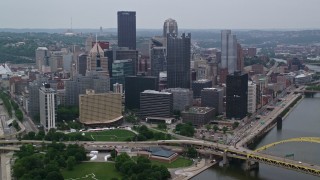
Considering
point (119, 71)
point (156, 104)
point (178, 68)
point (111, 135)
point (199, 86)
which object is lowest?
point (111, 135)

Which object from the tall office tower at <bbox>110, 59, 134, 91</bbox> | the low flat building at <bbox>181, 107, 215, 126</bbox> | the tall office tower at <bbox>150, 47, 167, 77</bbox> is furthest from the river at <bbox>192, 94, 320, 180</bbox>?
the tall office tower at <bbox>110, 59, 134, 91</bbox>

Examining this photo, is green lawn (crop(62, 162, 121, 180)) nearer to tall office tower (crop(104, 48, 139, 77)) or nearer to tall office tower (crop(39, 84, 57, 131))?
tall office tower (crop(39, 84, 57, 131))

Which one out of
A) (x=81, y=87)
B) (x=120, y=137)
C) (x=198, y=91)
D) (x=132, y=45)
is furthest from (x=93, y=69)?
(x=132, y=45)

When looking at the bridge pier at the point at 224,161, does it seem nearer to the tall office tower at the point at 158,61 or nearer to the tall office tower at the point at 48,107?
the tall office tower at the point at 48,107

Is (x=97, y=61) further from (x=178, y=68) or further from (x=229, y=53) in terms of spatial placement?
(x=229, y=53)

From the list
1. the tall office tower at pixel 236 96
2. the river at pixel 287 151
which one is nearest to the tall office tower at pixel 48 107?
the tall office tower at pixel 236 96

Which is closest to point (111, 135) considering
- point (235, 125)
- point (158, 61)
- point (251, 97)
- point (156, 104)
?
point (156, 104)
